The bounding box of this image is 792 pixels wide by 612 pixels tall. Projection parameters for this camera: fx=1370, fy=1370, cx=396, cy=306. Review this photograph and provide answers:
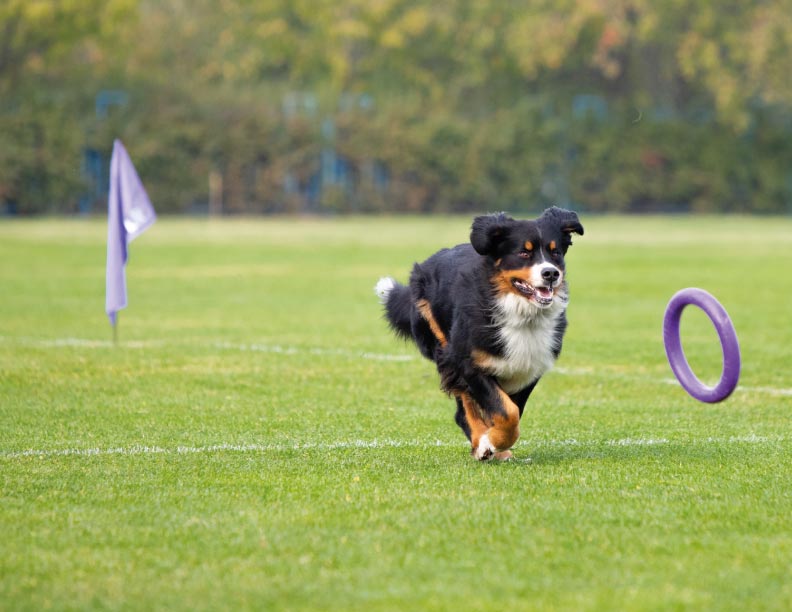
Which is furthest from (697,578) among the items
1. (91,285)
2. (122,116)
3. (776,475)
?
(122,116)

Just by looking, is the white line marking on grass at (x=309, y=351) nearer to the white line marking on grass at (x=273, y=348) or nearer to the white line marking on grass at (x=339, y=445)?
the white line marking on grass at (x=273, y=348)

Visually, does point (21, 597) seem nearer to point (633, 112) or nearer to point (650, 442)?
point (650, 442)

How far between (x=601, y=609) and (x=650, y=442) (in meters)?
3.54

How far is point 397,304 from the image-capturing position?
8633 mm

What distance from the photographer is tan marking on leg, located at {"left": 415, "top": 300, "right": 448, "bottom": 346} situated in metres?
8.02

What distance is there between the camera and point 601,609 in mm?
4633

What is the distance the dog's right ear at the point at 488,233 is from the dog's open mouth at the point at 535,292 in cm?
22

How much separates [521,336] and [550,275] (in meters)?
0.39

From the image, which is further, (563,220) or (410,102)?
(410,102)

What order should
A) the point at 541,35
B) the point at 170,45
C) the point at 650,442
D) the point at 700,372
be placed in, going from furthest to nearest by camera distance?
the point at 170,45
the point at 541,35
the point at 700,372
the point at 650,442

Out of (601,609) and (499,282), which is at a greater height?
(499,282)

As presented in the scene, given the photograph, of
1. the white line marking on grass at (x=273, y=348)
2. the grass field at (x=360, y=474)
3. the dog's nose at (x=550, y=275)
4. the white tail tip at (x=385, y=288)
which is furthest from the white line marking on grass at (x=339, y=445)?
the white line marking on grass at (x=273, y=348)

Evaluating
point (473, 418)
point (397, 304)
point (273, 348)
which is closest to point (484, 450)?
A: point (473, 418)

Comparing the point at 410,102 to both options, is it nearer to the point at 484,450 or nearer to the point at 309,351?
the point at 309,351
